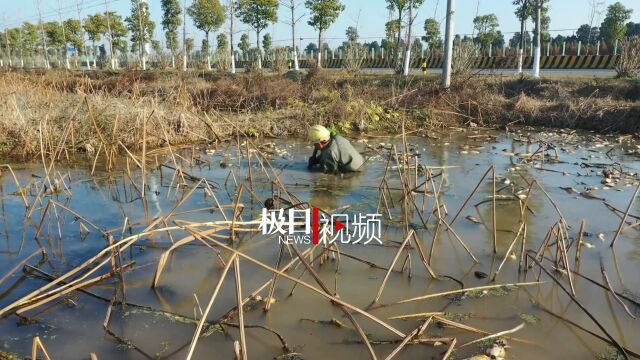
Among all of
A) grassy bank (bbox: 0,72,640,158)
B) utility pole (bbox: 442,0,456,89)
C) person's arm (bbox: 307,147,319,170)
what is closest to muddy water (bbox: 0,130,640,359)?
person's arm (bbox: 307,147,319,170)

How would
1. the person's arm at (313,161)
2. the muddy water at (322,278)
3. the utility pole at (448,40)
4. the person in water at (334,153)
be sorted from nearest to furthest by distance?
1. the muddy water at (322,278)
2. the person in water at (334,153)
3. the person's arm at (313,161)
4. the utility pole at (448,40)

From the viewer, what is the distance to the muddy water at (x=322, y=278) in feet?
12.1

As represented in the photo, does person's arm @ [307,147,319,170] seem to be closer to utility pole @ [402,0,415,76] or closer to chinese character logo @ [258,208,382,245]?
chinese character logo @ [258,208,382,245]

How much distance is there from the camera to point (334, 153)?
8.71 m

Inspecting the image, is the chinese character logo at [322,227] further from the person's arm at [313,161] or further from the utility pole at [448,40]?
the utility pole at [448,40]

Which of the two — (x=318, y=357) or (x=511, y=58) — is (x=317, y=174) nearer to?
(x=318, y=357)

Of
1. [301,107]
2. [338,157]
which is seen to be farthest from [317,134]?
[301,107]

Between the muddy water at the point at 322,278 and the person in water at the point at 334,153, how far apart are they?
9.4 inches

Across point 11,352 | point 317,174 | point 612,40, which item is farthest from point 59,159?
point 612,40

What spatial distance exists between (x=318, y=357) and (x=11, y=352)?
2.24 m

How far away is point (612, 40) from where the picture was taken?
28.5m

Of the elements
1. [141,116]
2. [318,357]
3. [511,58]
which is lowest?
[318,357]

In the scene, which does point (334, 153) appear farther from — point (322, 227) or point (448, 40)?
point (448, 40)

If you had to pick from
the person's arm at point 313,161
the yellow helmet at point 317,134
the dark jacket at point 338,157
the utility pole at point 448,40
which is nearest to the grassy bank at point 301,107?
the utility pole at point 448,40
